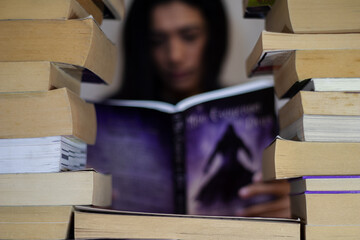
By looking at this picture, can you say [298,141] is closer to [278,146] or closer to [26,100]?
[278,146]

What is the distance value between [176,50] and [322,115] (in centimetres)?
67

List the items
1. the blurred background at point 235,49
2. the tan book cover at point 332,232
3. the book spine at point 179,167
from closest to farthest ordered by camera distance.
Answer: the tan book cover at point 332,232, the book spine at point 179,167, the blurred background at point 235,49

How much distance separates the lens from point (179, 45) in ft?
4.26

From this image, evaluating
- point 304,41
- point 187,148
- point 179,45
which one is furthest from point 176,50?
point 304,41

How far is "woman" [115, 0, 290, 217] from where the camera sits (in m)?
1.29

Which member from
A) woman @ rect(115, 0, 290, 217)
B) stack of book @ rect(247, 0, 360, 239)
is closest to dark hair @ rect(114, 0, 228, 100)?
woman @ rect(115, 0, 290, 217)

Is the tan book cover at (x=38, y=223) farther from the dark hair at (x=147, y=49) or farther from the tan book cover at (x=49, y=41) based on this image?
the dark hair at (x=147, y=49)

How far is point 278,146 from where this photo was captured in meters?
0.70

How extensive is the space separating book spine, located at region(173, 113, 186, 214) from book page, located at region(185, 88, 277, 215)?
0.01 m

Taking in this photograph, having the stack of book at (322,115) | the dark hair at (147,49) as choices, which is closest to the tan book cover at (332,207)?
the stack of book at (322,115)

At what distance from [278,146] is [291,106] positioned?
0.40ft

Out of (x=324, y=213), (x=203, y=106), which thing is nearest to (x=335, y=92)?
(x=324, y=213)

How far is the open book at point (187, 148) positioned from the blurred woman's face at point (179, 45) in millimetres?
176

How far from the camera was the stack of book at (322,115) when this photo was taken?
0.69 m
